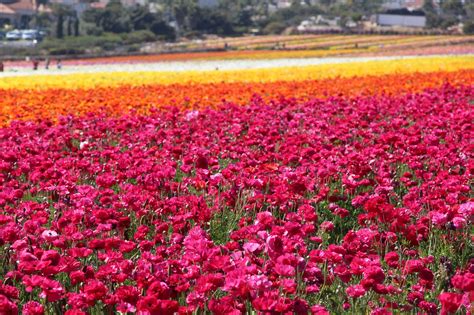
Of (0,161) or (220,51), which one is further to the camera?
(220,51)

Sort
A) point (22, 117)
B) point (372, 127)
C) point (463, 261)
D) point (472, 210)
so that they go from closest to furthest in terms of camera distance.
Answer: point (472, 210), point (463, 261), point (372, 127), point (22, 117)

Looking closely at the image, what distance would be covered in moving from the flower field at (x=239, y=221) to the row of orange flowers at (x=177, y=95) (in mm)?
2306

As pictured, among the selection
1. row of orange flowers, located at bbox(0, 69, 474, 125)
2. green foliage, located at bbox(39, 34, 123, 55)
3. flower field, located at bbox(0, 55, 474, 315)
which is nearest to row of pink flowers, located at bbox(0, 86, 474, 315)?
flower field, located at bbox(0, 55, 474, 315)

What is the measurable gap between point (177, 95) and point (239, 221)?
12.2 m

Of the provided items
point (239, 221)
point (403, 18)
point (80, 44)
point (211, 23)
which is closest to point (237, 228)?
point (239, 221)

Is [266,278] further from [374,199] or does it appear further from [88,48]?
[88,48]

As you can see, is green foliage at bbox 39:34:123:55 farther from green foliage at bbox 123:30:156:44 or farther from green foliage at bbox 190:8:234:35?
green foliage at bbox 190:8:234:35

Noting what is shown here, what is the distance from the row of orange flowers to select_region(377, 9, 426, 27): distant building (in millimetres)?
114980

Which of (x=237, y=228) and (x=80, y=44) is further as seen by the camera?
(x=80, y=44)

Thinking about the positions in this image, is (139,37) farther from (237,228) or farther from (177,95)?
(237,228)

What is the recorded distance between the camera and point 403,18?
136m

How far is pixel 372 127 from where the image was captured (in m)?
9.84

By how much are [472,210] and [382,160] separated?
8.75 feet

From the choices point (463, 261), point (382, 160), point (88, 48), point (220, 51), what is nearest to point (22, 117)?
point (382, 160)
